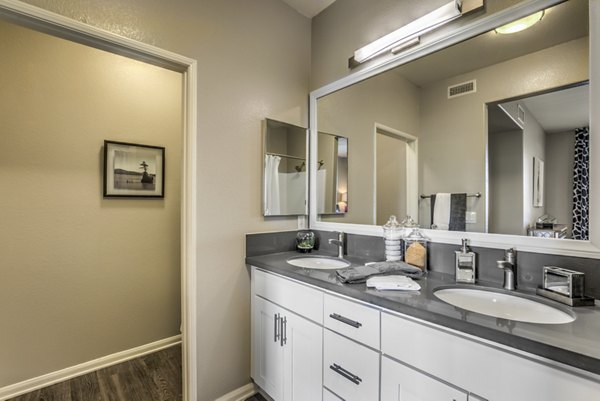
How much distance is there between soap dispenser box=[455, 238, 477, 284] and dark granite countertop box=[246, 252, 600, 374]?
0.16ft

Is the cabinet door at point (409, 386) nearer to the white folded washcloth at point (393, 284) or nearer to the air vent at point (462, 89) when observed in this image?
the white folded washcloth at point (393, 284)

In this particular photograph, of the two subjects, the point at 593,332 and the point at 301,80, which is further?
the point at 301,80

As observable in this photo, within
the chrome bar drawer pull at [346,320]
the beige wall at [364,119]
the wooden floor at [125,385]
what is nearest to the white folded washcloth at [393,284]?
the chrome bar drawer pull at [346,320]

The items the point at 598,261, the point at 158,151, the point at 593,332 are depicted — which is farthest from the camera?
the point at 158,151

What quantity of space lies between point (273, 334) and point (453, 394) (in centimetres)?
99

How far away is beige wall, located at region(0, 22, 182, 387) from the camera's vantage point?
184cm

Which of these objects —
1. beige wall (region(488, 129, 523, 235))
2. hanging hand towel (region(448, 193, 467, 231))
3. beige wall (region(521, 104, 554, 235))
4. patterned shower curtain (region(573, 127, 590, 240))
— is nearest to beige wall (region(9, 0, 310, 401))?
hanging hand towel (region(448, 193, 467, 231))

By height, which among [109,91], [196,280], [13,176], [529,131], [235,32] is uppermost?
[235,32]

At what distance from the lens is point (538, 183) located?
3.91 feet

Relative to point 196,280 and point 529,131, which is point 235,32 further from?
point 529,131

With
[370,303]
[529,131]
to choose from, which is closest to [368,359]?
[370,303]

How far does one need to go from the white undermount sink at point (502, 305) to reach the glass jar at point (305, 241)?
0.99 metres

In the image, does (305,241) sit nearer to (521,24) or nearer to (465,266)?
(465,266)

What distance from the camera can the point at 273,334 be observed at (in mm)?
1632
